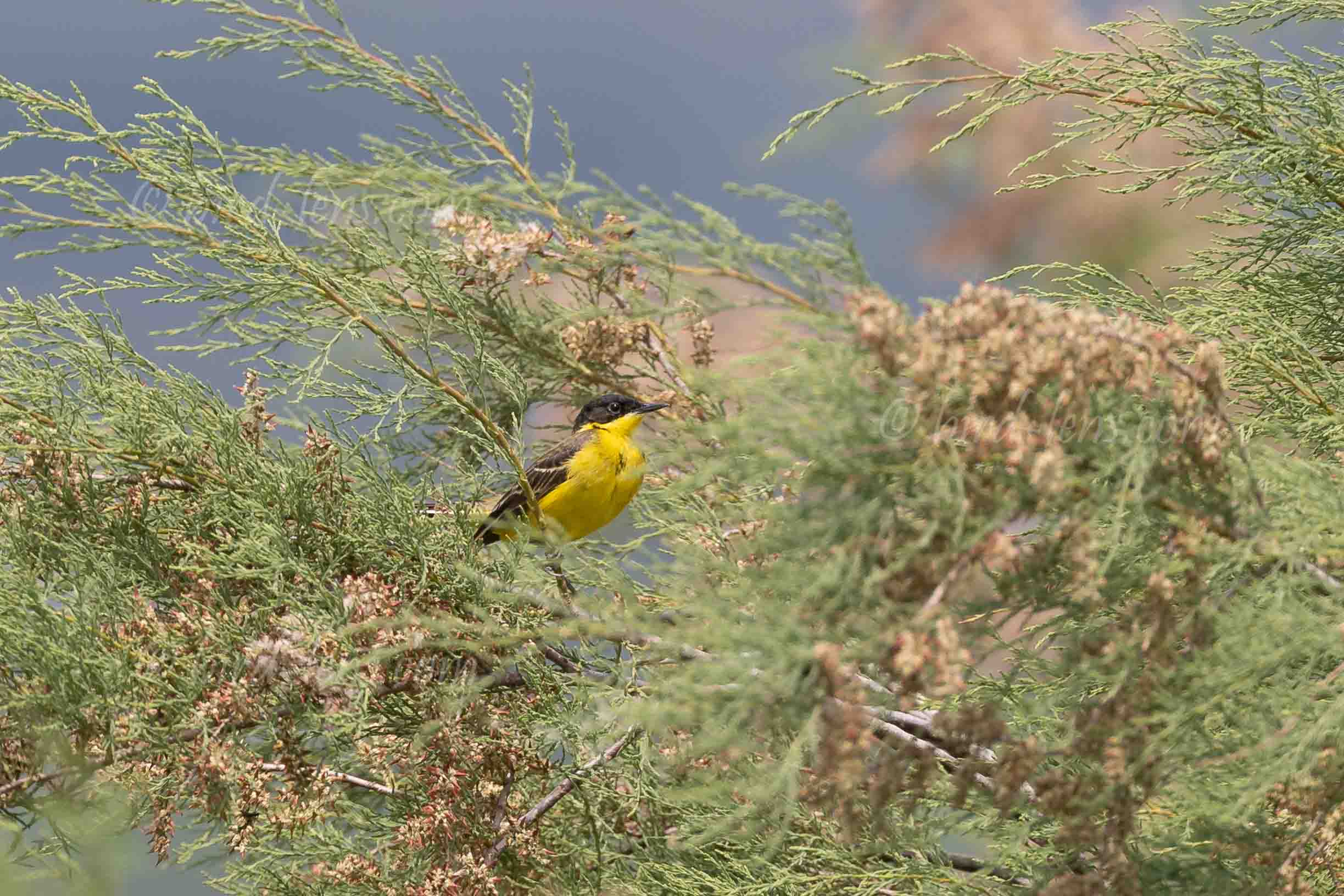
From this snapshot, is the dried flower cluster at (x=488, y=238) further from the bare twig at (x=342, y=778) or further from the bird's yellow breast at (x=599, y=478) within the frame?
the bare twig at (x=342, y=778)

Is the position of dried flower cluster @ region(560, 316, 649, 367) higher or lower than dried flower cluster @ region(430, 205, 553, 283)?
lower

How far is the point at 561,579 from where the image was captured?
9.83 feet

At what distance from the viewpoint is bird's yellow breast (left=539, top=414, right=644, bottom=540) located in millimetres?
4336

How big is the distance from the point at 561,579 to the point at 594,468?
4.46ft

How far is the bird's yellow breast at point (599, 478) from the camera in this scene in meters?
4.34

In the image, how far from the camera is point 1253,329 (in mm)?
3041

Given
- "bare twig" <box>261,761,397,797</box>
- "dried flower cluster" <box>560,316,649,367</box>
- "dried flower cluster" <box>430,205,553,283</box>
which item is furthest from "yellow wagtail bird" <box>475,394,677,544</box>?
"bare twig" <box>261,761,397,797</box>

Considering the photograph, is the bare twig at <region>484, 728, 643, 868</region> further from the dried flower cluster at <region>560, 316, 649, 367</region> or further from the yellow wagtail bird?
the dried flower cluster at <region>560, 316, 649, 367</region>

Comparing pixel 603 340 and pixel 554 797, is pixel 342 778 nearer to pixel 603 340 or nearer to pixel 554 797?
pixel 554 797

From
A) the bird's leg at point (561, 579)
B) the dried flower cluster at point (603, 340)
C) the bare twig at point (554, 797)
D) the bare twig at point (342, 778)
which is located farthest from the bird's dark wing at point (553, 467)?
the bare twig at point (554, 797)

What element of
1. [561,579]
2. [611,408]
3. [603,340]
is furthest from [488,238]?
[561,579]

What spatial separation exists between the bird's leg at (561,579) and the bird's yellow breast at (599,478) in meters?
0.99

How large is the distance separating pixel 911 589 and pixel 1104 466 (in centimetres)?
35

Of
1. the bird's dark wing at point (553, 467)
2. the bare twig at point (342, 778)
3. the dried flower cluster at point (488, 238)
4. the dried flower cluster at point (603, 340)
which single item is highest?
the dried flower cluster at point (488, 238)
